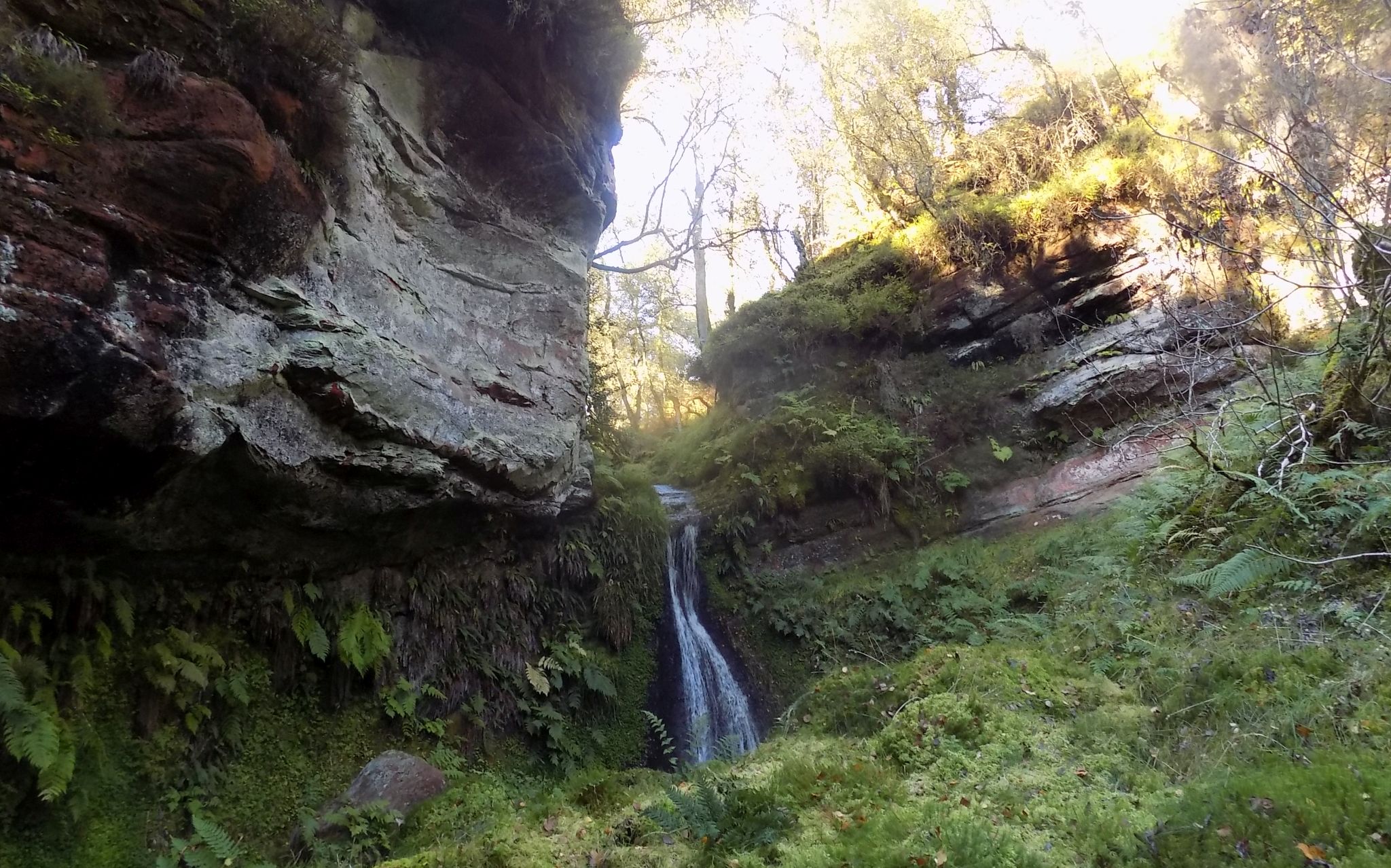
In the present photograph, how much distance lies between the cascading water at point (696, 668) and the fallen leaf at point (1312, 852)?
5.70 m

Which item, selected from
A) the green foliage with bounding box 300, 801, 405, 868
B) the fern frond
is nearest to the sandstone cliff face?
the fern frond

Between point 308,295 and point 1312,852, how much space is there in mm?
6981

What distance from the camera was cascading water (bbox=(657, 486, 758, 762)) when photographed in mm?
8531

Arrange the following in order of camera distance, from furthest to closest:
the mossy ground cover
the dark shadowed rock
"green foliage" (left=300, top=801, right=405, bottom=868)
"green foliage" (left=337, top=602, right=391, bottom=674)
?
"green foliage" (left=337, top=602, right=391, bottom=674)
the dark shadowed rock
"green foliage" (left=300, top=801, right=405, bottom=868)
the mossy ground cover

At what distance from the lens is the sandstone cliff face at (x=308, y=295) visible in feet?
12.5

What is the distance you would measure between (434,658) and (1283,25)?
1242cm

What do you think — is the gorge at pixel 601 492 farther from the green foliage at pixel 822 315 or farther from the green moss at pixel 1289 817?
the green foliage at pixel 822 315

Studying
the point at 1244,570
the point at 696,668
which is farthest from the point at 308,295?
the point at 1244,570

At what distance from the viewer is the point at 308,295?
17.7ft

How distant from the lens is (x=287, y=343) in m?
5.10

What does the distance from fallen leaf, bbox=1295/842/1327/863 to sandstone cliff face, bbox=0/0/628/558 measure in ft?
20.4

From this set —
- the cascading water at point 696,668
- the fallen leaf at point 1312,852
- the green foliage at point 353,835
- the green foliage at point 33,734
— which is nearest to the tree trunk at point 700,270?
the cascading water at point 696,668

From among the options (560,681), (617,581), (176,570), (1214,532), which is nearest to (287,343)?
(176,570)

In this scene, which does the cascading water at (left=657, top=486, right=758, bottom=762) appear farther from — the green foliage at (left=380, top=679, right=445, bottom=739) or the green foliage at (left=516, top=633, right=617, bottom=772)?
the green foliage at (left=380, top=679, right=445, bottom=739)
